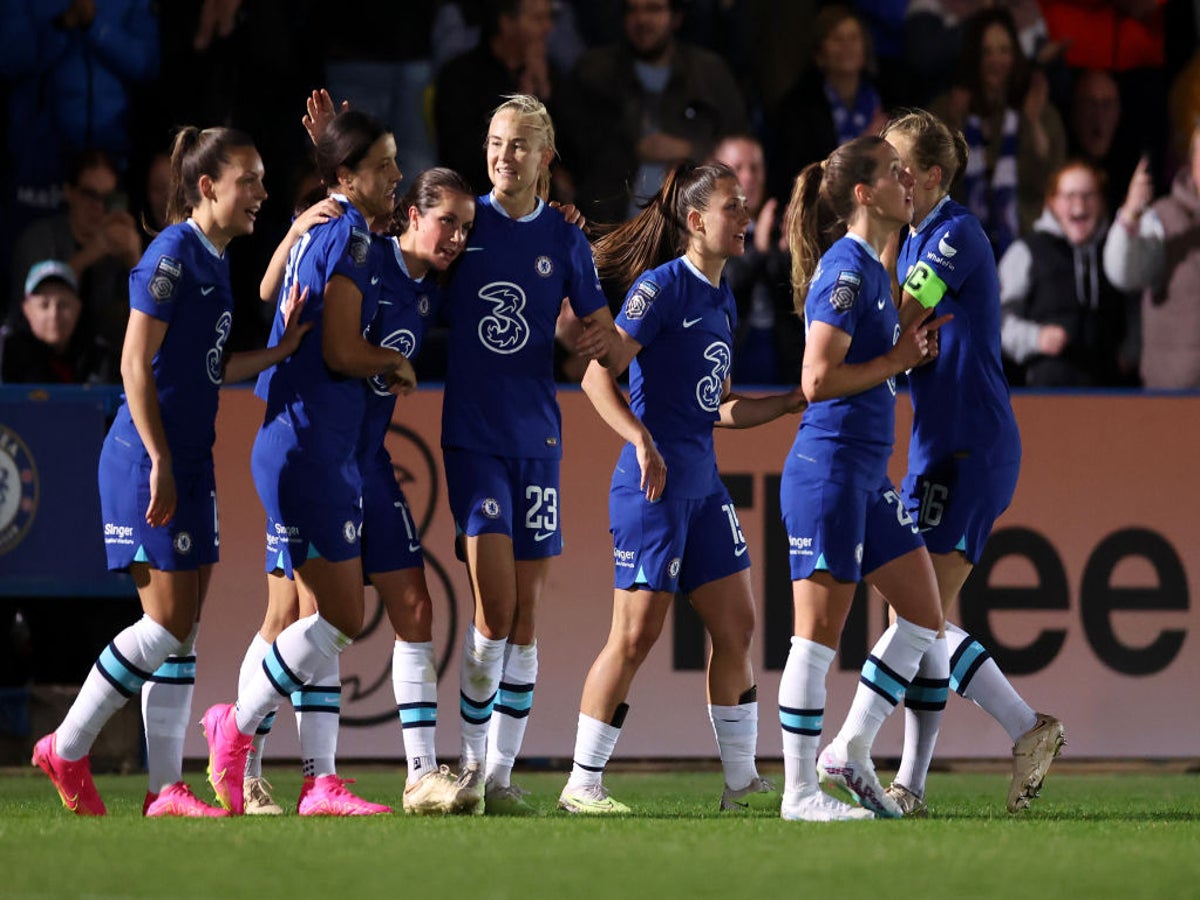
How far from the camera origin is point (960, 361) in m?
6.82

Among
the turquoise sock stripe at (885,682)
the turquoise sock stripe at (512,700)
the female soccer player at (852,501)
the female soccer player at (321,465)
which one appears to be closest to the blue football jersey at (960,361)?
the female soccer player at (852,501)

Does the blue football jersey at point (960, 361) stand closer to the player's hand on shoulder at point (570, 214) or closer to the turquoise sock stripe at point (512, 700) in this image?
the player's hand on shoulder at point (570, 214)

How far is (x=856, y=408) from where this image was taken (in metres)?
6.45

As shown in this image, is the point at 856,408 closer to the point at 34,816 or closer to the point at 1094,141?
the point at 34,816

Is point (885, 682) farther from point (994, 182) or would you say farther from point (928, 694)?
point (994, 182)

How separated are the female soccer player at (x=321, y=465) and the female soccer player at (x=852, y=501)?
1.40 metres

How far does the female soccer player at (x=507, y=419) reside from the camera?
21.9 feet

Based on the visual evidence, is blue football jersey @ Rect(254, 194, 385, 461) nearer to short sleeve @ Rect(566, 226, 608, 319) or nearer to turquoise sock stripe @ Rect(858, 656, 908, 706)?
short sleeve @ Rect(566, 226, 608, 319)

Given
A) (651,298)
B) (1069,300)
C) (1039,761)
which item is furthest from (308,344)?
(1069,300)

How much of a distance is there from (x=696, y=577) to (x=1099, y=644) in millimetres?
3261

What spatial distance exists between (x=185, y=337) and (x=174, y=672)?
1.15 m

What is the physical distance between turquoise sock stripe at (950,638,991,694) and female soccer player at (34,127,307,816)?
102 inches

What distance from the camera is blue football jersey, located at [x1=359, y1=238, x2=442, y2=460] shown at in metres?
6.71

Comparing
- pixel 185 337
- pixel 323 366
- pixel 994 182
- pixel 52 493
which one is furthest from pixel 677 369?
pixel 994 182
